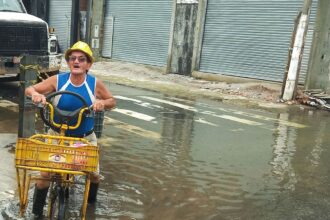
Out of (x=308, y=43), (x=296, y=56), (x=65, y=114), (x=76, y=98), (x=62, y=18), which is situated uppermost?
(x=308, y=43)

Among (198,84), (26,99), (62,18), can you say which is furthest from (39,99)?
(62,18)

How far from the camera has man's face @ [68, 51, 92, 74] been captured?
13.8ft

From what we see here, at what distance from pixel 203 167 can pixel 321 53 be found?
9301 mm

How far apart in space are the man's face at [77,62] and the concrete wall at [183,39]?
49.9 feet

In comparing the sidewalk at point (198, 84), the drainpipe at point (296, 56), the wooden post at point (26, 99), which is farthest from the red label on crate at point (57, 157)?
the drainpipe at point (296, 56)

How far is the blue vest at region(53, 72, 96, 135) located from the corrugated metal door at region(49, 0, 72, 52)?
74.5 feet

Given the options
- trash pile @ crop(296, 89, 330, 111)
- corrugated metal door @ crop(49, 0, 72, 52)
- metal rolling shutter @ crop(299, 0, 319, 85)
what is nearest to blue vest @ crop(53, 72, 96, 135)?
trash pile @ crop(296, 89, 330, 111)

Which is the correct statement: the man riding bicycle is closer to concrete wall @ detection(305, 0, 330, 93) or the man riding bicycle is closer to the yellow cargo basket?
the yellow cargo basket

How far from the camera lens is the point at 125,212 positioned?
4793mm

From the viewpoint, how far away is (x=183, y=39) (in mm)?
19562

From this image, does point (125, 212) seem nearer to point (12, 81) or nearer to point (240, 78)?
point (12, 81)

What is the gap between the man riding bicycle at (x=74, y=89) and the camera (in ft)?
13.8

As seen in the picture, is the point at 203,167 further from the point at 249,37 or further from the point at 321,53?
the point at 249,37

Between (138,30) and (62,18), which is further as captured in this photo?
(62,18)
